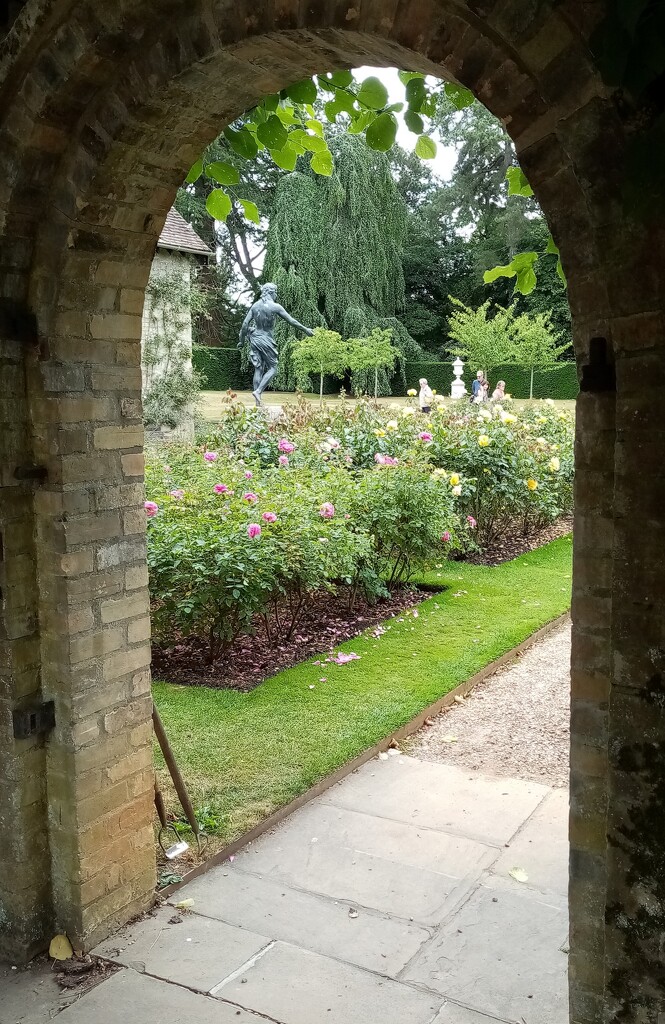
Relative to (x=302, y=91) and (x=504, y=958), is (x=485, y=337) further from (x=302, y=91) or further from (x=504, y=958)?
(x=504, y=958)

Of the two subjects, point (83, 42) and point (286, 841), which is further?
point (286, 841)

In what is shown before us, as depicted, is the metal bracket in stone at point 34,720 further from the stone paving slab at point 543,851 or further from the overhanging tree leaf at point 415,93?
the overhanging tree leaf at point 415,93

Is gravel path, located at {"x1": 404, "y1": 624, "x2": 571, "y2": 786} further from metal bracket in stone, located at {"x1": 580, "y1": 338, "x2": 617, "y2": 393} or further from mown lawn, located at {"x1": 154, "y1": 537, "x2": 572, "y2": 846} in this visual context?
metal bracket in stone, located at {"x1": 580, "y1": 338, "x2": 617, "y2": 393}

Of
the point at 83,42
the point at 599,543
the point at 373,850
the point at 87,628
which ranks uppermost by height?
the point at 83,42

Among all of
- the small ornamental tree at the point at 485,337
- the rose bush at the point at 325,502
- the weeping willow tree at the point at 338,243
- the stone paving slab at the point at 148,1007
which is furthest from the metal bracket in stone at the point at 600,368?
the small ornamental tree at the point at 485,337

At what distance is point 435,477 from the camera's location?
28.5ft

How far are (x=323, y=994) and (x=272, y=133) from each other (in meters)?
3.54

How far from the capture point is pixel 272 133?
3760mm

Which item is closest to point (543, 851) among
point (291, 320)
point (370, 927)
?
point (370, 927)

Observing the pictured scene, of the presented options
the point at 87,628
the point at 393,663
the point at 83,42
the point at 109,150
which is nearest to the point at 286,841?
the point at 87,628

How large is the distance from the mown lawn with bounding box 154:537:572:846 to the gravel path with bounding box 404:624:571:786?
0.20 m

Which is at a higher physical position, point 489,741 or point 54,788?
point 54,788

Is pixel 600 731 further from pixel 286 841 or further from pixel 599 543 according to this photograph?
pixel 286 841

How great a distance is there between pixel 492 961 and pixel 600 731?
1.65 metres
